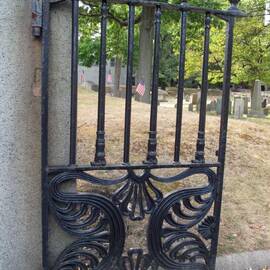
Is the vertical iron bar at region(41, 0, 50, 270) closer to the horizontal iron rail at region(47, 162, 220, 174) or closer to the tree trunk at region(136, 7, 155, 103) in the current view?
the horizontal iron rail at region(47, 162, 220, 174)

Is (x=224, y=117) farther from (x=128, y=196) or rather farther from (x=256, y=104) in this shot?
(x=256, y=104)

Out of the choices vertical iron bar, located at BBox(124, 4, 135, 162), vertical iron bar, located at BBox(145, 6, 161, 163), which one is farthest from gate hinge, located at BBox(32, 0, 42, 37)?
vertical iron bar, located at BBox(145, 6, 161, 163)

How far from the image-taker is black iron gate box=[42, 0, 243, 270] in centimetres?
225

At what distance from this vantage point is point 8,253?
7.47ft

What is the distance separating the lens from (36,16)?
6.97 feet

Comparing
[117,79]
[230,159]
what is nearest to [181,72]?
[230,159]

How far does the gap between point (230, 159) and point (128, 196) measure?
2.60 m

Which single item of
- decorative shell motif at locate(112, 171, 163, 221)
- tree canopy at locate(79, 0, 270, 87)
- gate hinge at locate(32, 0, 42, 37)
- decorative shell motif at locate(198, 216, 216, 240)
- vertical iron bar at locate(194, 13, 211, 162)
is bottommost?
decorative shell motif at locate(198, 216, 216, 240)

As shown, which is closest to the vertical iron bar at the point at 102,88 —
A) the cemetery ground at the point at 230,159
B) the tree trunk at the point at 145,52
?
the cemetery ground at the point at 230,159

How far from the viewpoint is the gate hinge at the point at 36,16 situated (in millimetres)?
2115

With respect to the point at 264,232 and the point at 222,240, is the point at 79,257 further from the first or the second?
the point at 264,232

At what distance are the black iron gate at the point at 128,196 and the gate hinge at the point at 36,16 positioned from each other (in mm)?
32

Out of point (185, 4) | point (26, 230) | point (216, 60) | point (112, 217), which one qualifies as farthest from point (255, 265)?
point (216, 60)

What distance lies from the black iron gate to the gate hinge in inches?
1.3
